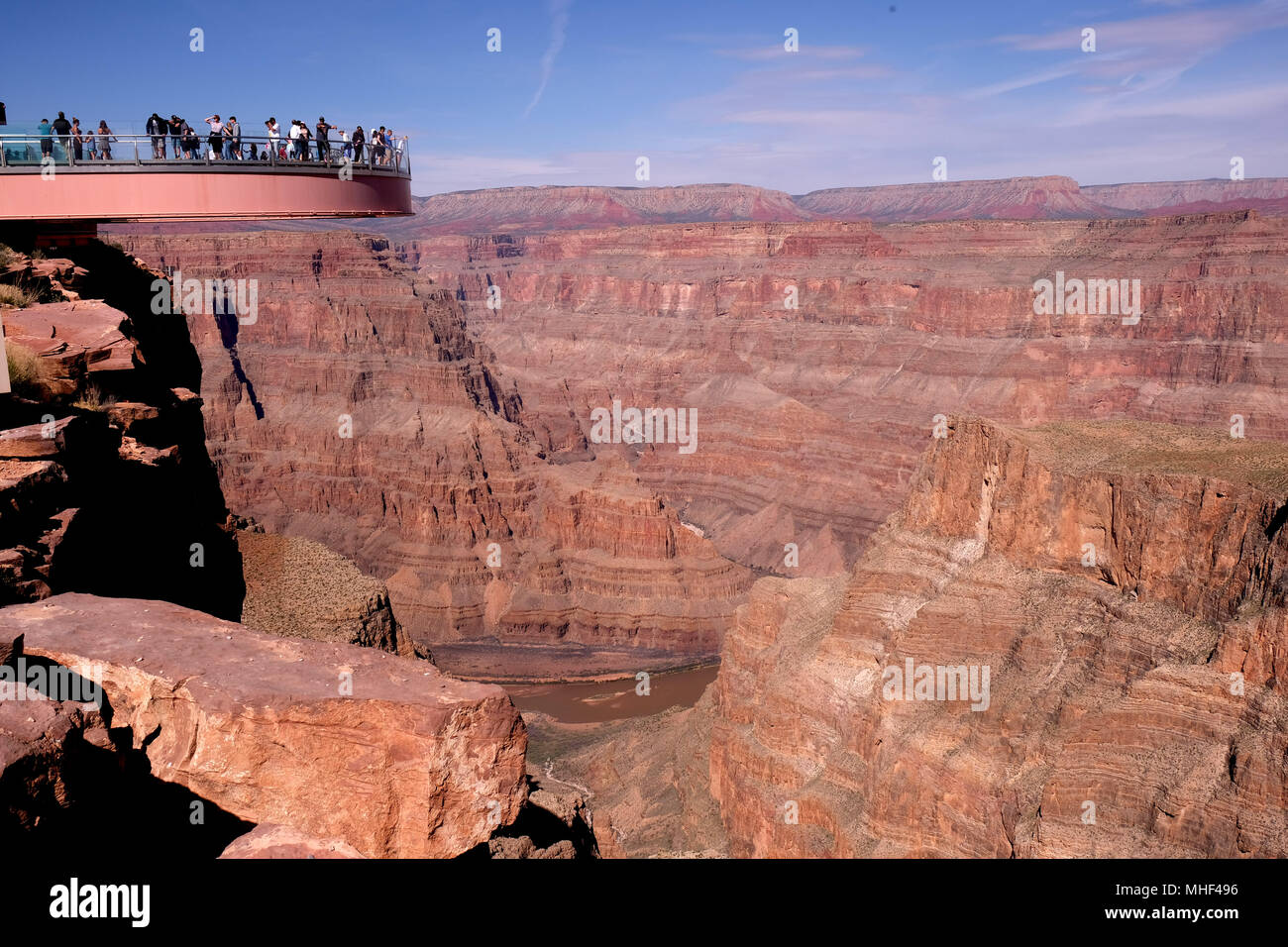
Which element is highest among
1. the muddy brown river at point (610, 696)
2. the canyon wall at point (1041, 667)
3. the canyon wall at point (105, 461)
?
the canyon wall at point (105, 461)

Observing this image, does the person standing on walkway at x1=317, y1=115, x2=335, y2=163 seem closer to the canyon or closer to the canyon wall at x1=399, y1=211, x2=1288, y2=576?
the canyon

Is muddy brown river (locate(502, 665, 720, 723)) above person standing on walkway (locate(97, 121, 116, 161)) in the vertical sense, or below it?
below

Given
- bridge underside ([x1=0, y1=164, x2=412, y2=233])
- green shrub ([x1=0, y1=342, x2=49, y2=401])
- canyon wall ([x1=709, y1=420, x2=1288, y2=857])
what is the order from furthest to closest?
bridge underside ([x1=0, y1=164, x2=412, y2=233]), canyon wall ([x1=709, y1=420, x2=1288, y2=857]), green shrub ([x1=0, y1=342, x2=49, y2=401])

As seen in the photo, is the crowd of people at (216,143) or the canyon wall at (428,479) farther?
the canyon wall at (428,479)

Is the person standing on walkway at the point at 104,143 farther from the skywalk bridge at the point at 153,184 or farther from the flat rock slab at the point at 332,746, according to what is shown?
the flat rock slab at the point at 332,746

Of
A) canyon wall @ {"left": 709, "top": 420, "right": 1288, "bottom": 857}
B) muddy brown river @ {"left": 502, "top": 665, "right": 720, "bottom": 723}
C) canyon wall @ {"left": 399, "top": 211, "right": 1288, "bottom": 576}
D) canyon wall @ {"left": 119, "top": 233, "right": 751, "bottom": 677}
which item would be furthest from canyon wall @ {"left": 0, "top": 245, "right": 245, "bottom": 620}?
canyon wall @ {"left": 399, "top": 211, "right": 1288, "bottom": 576}

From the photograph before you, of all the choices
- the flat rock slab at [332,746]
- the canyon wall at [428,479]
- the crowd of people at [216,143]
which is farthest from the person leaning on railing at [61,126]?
the canyon wall at [428,479]
